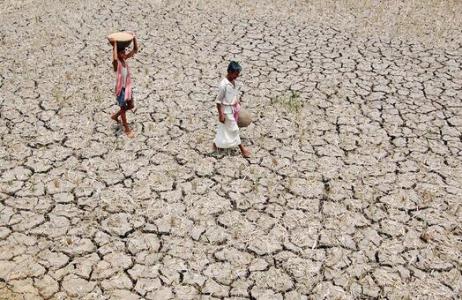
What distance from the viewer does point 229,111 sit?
199 inches

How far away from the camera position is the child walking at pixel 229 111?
489 centimetres

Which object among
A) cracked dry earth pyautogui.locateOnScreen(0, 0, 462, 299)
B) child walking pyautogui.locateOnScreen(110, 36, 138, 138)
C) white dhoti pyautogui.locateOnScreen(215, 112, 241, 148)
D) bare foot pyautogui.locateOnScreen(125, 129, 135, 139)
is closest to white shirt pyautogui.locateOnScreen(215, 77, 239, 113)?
white dhoti pyautogui.locateOnScreen(215, 112, 241, 148)

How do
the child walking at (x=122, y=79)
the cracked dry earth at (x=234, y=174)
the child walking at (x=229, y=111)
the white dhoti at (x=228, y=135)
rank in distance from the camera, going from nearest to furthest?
the cracked dry earth at (x=234, y=174), the child walking at (x=229, y=111), the white dhoti at (x=228, y=135), the child walking at (x=122, y=79)

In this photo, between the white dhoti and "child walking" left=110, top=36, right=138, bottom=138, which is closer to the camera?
the white dhoti

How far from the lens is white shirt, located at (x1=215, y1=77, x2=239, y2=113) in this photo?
4.90 m

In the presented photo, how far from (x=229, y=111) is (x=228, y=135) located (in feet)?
0.97

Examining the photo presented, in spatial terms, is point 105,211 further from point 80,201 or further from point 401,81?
point 401,81

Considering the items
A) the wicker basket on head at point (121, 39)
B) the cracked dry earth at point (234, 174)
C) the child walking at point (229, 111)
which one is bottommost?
the cracked dry earth at point (234, 174)

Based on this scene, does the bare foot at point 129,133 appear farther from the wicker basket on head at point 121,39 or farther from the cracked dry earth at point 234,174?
the wicker basket on head at point 121,39

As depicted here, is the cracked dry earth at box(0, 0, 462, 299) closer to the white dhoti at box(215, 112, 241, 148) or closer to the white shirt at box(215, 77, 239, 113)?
the white dhoti at box(215, 112, 241, 148)

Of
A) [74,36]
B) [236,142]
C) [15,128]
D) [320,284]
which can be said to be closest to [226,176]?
[236,142]

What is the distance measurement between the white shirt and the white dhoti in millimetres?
155

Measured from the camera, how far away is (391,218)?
4555mm

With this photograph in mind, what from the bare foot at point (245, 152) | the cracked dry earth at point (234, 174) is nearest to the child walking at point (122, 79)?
the cracked dry earth at point (234, 174)
